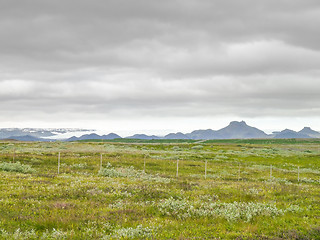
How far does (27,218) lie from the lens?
36.5 ft

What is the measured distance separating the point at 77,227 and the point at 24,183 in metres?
11.2

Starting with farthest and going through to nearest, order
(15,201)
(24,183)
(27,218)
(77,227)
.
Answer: (24,183), (15,201), (27,218), (77,227)

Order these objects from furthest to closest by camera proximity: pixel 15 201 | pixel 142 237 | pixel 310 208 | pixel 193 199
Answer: pixel 193 199 < pixel 310 208 < pixel 15 201 < pixel 142 237

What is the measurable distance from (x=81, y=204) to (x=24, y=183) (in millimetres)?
7992

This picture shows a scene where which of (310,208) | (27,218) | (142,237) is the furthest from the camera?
(310,208)

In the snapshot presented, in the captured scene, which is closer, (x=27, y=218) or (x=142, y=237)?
(x=142, y=237)

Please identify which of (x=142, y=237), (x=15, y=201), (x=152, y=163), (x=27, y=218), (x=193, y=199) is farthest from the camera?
(x=152, y=163)

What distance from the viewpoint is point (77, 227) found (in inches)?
406

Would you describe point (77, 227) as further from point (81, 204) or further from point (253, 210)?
point (253, 210)

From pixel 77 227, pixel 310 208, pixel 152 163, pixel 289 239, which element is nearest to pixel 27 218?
pixel 77 227

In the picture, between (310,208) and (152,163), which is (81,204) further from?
(152,163)

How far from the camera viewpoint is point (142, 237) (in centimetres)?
960

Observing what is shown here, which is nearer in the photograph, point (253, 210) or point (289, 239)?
point (289, 239)

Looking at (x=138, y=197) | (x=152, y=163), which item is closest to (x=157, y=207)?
(x=138, y=197)
